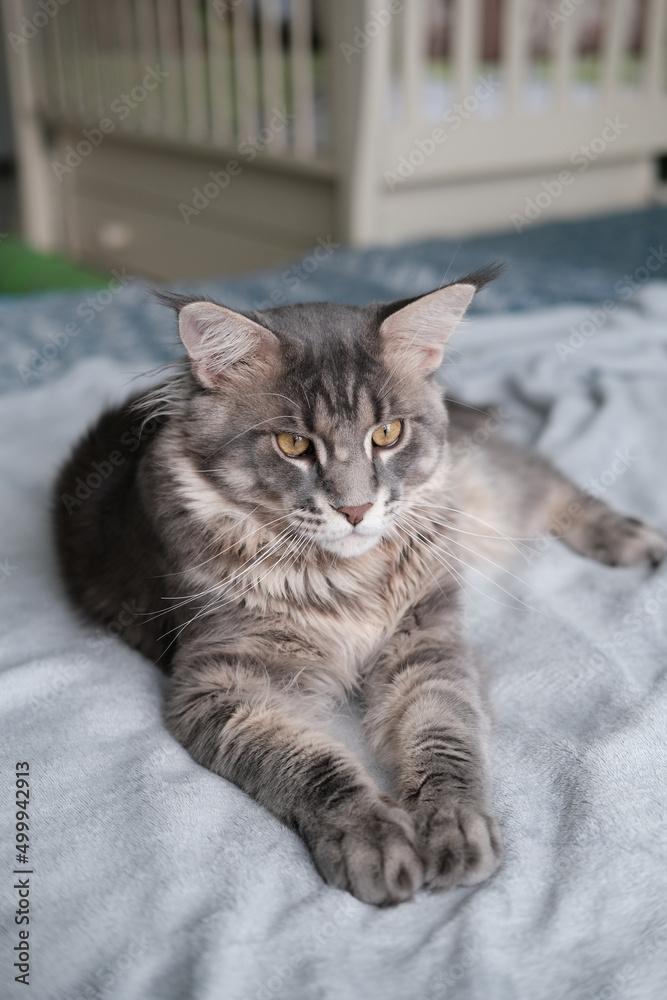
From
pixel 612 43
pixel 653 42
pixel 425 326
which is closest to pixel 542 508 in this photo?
pixel 425 326

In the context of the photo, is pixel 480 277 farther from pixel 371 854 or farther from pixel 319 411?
pixel 371 854

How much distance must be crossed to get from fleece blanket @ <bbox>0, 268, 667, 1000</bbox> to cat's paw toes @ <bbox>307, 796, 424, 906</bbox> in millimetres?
21

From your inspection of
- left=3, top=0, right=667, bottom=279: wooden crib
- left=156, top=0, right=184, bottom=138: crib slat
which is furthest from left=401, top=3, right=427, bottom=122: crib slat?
left=156, top=0, right=184, bottom=138: crib slat

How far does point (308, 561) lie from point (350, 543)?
0.14 metres

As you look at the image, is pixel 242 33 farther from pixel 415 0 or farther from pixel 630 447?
pixel 630 447

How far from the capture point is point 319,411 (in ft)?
4.36

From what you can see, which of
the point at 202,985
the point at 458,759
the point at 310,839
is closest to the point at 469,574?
the point at 458,759

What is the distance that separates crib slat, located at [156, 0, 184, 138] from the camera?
4.45m

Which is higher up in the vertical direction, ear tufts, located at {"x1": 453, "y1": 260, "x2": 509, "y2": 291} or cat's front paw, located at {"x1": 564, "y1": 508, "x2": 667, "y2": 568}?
ear tufts, located at {"x1": 453, "y1": 260, "x2": 509, "y2": 291}

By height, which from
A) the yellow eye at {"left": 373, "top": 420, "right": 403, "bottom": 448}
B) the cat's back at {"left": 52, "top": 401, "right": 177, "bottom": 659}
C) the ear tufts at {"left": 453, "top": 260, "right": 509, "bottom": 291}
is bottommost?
the cat's back at {"left": 52, "top": 401, "right": 177, "bottom": 659}

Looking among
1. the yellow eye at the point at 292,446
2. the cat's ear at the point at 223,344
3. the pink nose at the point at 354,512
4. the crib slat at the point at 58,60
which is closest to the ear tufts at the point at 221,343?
the cat's ear at the point at 223,344

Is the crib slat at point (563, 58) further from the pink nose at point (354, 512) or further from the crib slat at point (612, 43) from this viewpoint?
the pink nose at point (354, 512)

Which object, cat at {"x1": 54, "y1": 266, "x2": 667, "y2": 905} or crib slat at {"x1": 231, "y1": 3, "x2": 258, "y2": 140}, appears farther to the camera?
crib slat at {"x1": 231, "y1": 3, "x2": 258, "y2": 140}

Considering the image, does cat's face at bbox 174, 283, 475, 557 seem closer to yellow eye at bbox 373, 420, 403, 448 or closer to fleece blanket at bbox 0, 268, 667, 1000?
yellow eye at bbox 373, 420, 403, 448
